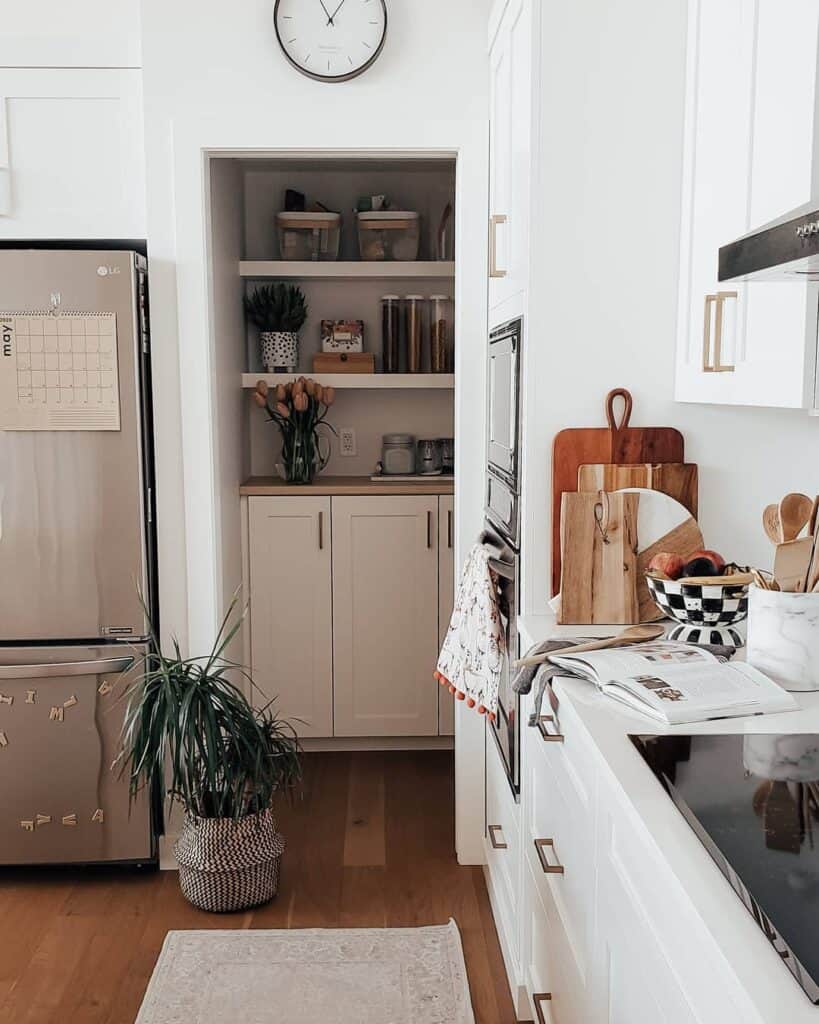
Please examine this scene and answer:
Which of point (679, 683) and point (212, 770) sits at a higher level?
point (679, 683)

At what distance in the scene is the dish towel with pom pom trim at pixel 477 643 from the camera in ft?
7.98

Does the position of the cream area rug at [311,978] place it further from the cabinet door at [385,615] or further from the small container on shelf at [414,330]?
the small container on shelf at [414,330]

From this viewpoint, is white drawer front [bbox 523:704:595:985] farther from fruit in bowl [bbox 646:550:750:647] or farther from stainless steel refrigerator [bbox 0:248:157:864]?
stainless steel refrigerator [bbox 0:248:157:864]

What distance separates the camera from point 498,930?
2.63m

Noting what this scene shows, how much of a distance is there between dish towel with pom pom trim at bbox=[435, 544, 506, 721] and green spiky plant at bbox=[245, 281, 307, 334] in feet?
5.23

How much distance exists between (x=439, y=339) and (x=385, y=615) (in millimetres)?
1040

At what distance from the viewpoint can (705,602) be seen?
1794 millimetres

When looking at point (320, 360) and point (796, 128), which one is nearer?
point (796, 128)

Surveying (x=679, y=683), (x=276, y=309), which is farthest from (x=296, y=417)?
(x=679, y=683)

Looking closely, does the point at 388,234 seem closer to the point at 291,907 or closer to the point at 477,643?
the point at 477,643

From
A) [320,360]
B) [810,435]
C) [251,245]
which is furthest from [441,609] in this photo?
[810,435]

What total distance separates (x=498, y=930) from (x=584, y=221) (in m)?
1.73

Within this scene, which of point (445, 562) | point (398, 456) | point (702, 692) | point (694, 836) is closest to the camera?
point (694, 836)

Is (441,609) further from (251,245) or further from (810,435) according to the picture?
(810,435)
